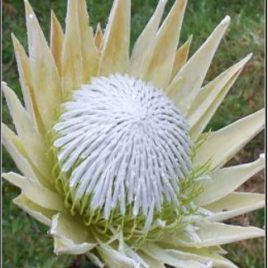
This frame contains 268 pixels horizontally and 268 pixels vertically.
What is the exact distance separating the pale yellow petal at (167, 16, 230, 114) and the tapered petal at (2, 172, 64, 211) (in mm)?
340

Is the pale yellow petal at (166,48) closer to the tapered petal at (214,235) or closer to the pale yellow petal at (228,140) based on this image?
the pale yellow petal at (228,140)

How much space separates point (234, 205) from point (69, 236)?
375 millimetres

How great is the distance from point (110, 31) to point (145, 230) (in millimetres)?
421

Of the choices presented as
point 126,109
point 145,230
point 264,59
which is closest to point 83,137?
point 126,109

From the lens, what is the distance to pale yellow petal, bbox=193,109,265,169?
80.6 inches

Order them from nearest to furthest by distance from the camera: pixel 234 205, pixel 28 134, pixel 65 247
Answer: pixel 65 247
pixel 28 134
pixel 234 205

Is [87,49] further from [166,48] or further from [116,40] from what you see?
[166,48]

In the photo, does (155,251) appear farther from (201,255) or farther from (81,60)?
(81,60)

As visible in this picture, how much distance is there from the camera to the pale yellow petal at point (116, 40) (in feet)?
6.58

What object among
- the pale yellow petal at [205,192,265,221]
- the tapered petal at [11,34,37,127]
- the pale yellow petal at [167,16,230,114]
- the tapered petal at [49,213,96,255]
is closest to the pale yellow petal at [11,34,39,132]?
the tapered petal at [11,34,37,127]

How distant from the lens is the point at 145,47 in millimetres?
2049

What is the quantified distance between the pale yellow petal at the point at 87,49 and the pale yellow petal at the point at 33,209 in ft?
1.02

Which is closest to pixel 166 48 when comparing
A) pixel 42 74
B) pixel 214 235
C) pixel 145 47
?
pixel 145 47

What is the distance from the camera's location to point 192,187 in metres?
2.01
